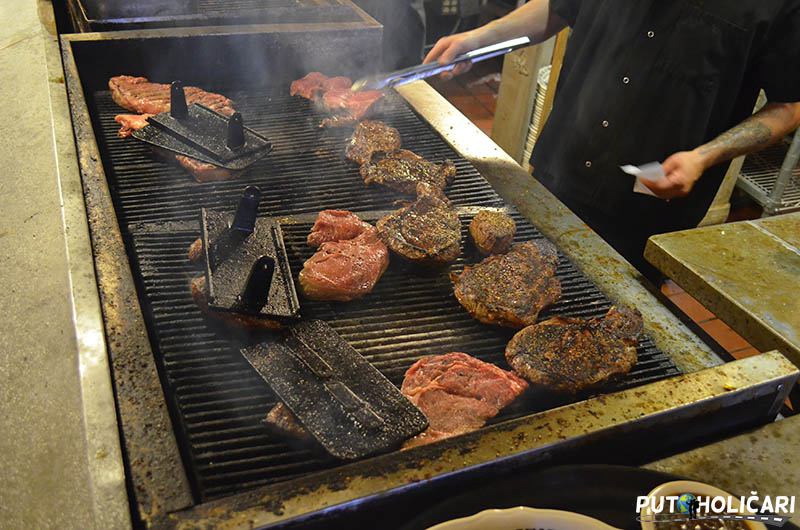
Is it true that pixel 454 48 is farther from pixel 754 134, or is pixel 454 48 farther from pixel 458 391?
pixel 458 391

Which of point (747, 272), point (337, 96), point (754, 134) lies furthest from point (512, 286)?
point (337, 96)

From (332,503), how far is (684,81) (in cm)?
260

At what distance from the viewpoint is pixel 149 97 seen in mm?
3508

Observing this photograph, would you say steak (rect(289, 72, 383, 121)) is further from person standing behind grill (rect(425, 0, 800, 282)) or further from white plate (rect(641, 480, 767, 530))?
white plate (rect(641, 480, 767, 530))

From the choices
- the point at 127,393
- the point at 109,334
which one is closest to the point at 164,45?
the point at 109,334

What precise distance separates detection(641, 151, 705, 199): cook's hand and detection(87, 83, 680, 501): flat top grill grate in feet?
1.58

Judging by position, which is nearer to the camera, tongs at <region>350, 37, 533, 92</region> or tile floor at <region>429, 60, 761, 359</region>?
tongs at <region>350, 37, 533, 92</region>

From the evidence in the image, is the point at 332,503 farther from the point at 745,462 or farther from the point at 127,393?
the point at 745,462

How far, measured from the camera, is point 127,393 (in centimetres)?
165

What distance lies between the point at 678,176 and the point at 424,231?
42.9 inches

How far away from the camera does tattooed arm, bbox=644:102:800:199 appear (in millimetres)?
2420

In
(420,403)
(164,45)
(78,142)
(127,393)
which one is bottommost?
(420,403)

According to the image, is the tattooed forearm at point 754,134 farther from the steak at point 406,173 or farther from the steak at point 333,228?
the steak at point 333,228

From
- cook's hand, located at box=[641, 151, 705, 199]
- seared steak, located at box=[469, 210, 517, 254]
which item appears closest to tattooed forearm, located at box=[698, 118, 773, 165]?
cook's hand, located at box=[641, 151, 705, 199]
